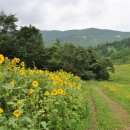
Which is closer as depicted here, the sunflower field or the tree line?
the sunflower field

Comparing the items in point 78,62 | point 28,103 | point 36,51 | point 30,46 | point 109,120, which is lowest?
point 78,62

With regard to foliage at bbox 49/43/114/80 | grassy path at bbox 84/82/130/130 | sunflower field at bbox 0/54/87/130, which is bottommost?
foliage at bbox 49/43/114/80

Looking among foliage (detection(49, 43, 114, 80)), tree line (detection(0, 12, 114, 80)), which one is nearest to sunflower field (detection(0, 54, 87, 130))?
tree line (detection(0, 12, 114, 80))

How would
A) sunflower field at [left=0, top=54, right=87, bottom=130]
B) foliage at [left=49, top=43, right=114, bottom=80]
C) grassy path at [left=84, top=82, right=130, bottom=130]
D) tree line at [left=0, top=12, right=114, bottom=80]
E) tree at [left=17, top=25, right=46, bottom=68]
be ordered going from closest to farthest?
1. sunflower field at [left=0, top=54, right=87, bottom=130]
2. grassy path at [left=84, top=82, right=130, bottom=130]
3. tree line at [left=0, top=12, right=114, bottom=80]
4. tree at [left=17, top=25, right=46, bottom=68]
5. foliage at [left=49, top=43, right=114, bottom=80]

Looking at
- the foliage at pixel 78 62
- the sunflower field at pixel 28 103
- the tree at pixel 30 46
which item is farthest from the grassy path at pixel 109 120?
the foliage at pixel 78 62

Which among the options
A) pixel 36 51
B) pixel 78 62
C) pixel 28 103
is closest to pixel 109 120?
pixel 28 103

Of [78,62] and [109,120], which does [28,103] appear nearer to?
[109,120]

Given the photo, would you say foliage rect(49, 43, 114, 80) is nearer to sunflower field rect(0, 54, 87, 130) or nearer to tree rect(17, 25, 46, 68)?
tree rect(17, 25, 46, 68)

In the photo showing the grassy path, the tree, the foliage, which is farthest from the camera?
the foliage

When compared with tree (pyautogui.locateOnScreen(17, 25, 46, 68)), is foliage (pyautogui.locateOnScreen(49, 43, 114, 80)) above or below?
below

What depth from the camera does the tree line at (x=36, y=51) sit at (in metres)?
44.8

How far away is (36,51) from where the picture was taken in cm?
4791

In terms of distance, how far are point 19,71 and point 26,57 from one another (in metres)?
37.5

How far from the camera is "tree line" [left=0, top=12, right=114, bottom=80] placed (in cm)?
4481
